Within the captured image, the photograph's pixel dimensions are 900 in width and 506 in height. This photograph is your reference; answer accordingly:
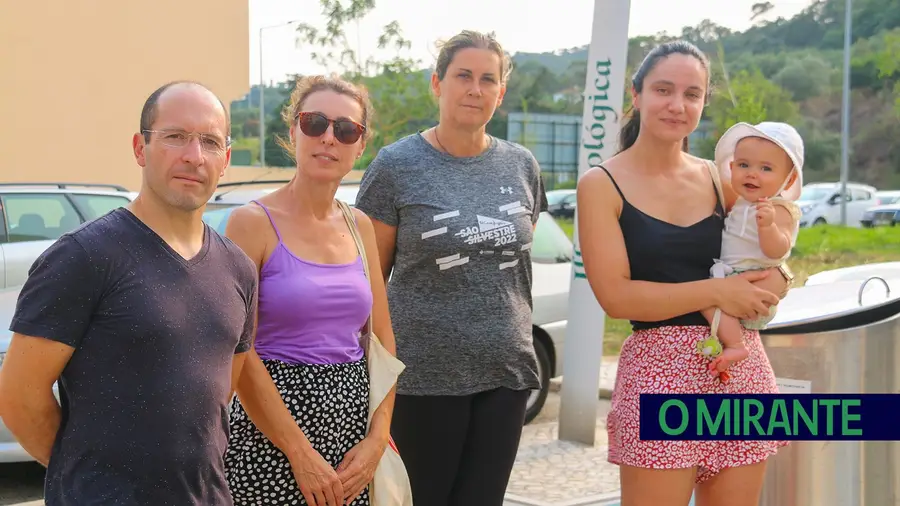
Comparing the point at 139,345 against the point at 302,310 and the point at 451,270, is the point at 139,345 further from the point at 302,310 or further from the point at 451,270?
the point at 451,270

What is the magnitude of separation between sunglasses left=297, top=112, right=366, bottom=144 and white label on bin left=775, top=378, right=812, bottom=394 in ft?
5.71

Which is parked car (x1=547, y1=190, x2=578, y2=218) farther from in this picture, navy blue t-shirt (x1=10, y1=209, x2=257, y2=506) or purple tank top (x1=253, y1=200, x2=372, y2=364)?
navy blue t-shirt (x1=10, y1=209, x2=257, y2=506)

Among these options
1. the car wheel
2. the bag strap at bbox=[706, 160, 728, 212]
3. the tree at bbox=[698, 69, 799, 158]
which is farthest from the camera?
the tree at bbox=[698, 69, 799, 158]

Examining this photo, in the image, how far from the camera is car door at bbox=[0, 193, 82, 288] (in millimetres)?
8195

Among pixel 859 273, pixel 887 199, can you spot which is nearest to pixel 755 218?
pixel 859 273

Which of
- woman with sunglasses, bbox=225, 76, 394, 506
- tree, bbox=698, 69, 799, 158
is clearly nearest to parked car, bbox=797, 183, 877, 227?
tree, bbox=698, 69, 799, 158

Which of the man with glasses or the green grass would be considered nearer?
the man with glasses

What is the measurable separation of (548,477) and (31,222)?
205 inches

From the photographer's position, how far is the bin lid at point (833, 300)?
11.3ft

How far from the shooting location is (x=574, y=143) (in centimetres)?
4606

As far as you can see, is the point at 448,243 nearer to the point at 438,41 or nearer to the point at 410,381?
the point at 410,381

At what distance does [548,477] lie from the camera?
593 centimetres

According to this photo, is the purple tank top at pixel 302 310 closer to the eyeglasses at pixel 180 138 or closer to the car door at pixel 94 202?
the eyeglasses at pixel 180 138

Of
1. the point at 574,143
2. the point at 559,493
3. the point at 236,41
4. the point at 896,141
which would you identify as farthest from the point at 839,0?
the point at 559,493
